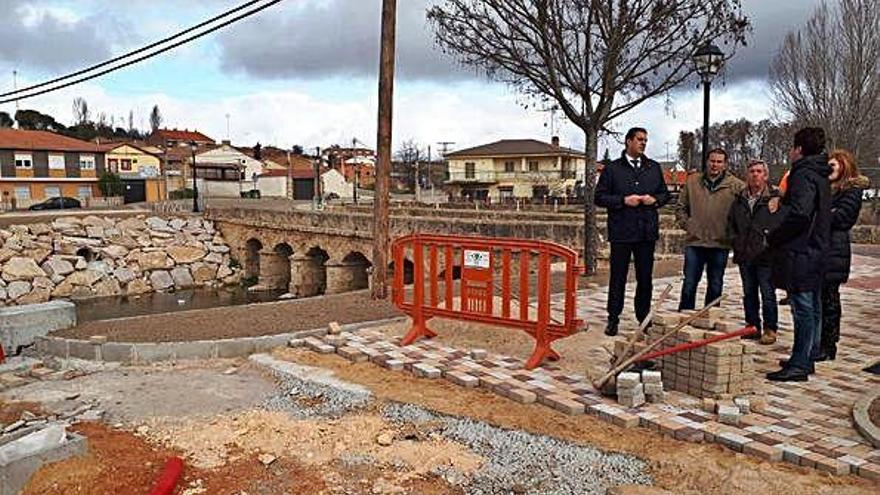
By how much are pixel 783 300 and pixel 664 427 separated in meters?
5.92

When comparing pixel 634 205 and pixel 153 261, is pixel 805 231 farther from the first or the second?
pixel 153 261

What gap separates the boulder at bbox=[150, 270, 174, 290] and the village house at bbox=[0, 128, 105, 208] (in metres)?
26.3

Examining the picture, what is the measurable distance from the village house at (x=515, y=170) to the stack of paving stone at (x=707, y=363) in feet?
174

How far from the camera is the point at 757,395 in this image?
5762 millimetres

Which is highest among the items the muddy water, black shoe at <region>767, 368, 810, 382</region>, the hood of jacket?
the hood of jacket

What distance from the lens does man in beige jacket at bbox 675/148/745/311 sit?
24.1 feet

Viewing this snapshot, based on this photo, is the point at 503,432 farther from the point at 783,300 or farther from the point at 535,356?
the point at 783,300

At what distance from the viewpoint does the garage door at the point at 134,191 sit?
202 ft

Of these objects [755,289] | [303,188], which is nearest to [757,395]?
[755,289]

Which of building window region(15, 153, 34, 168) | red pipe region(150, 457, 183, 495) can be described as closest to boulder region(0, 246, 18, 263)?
building window region(15, 153, 34, 168)

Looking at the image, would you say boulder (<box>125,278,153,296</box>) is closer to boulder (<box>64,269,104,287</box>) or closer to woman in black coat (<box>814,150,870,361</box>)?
boulder (<box>64,269,104,287</box>)

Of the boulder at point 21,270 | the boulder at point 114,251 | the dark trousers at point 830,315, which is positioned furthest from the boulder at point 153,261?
the dark trousers at point 830,315

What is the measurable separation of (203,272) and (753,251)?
3306 centimetres

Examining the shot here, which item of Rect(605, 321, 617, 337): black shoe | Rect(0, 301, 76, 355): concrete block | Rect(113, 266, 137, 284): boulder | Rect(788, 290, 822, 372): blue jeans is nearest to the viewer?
Rect(788, 290, 822, 372): blue jeans
